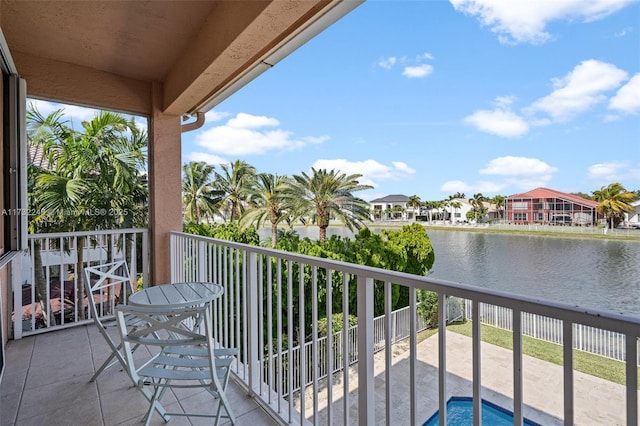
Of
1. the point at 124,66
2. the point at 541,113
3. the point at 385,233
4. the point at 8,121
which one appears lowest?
the point at 385,233

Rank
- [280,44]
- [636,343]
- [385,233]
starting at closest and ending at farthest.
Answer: [636,343] → [280,44] → [385,233]

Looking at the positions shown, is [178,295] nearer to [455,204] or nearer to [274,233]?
[455,204]

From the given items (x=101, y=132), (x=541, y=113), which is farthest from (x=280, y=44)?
(x=541, y=113)

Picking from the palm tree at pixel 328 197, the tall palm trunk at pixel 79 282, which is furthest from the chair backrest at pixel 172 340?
the palm tree at pixel 328 197

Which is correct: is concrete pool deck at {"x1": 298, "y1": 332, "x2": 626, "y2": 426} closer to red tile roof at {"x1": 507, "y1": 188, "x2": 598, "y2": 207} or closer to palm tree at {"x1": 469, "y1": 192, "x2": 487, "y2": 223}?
red tile roof at {"x1": 507, "y1": 188, "x2": 598, "y2": 207}

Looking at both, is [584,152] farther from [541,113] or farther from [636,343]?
[636,343]

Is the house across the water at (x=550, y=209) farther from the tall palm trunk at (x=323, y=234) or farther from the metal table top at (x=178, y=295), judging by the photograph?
the tall palm trunk at (x=323, y=234)

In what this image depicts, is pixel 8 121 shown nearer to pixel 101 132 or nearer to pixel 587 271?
pixel 101 132

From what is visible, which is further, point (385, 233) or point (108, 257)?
point (385, 233)

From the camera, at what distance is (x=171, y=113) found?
4117 mm

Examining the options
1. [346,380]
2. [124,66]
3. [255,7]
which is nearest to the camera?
[346,380]

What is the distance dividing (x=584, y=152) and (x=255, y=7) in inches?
248

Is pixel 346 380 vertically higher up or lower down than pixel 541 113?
lower down

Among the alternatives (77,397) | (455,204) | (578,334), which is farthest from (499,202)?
(77,397)
